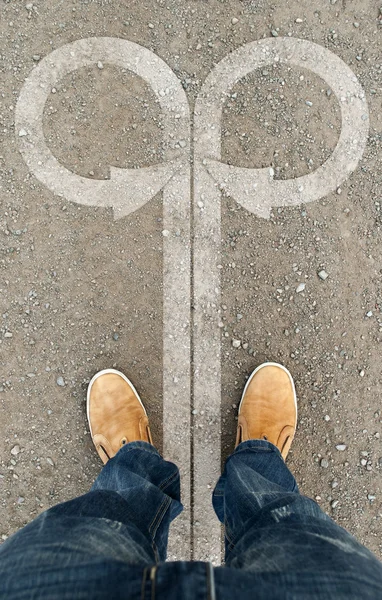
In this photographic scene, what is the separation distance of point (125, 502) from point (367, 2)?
2.26 m

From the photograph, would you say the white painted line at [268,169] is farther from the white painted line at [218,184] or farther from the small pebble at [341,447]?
the small pebble at [341,447]

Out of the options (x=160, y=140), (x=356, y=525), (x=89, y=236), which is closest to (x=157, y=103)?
(x=160, y=140)

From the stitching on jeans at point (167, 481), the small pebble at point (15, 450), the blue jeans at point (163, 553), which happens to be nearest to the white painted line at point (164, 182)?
the stitching on jeans at point (167, 481)

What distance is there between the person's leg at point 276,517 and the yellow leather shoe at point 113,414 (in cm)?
43

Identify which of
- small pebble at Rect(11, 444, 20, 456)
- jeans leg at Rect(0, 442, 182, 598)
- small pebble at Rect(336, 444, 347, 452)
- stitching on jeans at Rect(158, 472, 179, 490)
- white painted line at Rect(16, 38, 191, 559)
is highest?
white painted line at Rect(16, 38, 191, 559)

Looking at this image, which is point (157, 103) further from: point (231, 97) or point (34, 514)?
point (34, 514)

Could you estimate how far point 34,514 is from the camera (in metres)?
1.92

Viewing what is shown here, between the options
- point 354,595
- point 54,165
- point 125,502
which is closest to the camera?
point 354,595

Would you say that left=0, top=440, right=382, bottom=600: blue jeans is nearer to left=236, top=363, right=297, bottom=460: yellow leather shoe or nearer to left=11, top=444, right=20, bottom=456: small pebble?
left=236, top=363, right=297, bottom=460: yellow leather shoe

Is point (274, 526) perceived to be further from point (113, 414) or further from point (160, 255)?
point (160, 255)

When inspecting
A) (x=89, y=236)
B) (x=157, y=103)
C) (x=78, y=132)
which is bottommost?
(x=89, y=236)

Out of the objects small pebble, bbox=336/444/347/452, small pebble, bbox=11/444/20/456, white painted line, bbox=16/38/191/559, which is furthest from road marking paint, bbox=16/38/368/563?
small pebble, bbox=11/444/20/456

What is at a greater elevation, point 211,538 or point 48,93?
point 48,93

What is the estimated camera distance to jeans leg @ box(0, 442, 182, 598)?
99 centimetres
